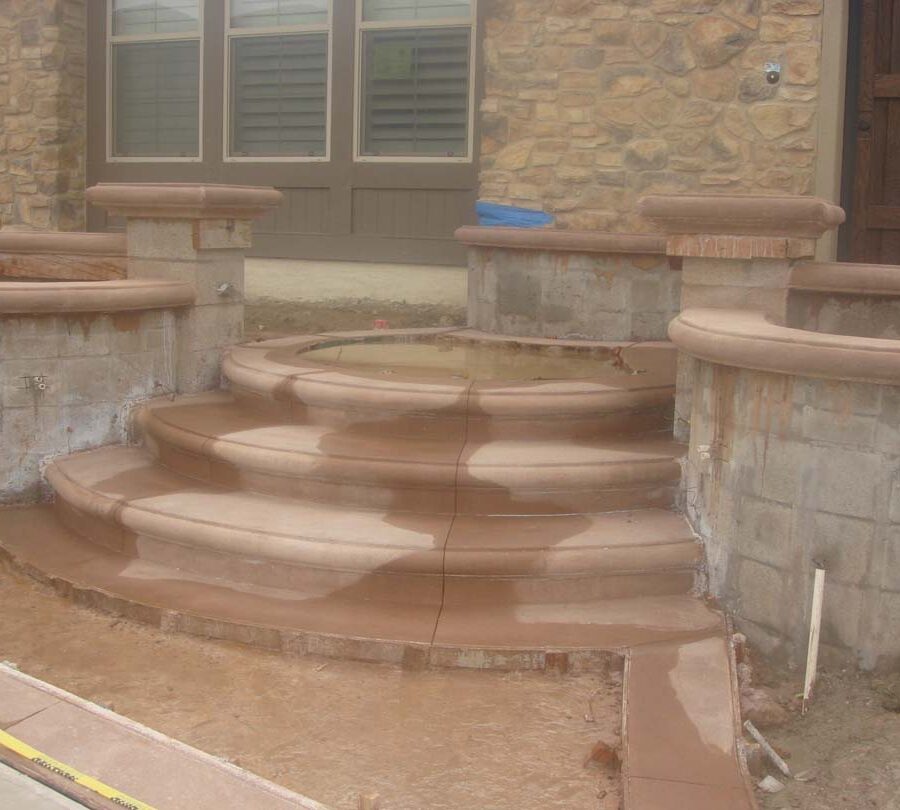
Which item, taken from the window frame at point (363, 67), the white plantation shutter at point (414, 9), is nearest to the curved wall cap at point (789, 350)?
the window frame at point (363, 67)

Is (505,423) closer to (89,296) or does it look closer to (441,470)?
(441,470)

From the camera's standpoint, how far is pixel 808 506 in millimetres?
4293

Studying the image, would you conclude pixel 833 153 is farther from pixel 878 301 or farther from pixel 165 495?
pixel 165 495

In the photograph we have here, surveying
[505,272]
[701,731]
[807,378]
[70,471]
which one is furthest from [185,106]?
[701,731]

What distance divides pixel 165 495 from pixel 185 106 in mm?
6245

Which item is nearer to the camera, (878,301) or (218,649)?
(218,649)

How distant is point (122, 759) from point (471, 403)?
272 cm

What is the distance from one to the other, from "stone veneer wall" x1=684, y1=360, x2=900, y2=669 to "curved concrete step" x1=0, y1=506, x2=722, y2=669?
0.27 metres

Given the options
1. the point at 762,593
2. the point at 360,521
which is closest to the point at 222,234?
the point at 360,521

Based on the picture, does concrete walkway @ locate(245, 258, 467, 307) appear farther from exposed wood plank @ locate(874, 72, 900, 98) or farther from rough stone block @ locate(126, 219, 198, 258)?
exposed wood plank @ locate(874, 72, 900, 98)

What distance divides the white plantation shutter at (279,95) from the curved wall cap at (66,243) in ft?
10.0

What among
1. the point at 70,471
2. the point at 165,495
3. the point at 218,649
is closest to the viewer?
the point at 218,649

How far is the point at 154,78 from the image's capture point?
11.0 m

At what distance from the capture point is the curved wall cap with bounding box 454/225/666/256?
7871 mm
